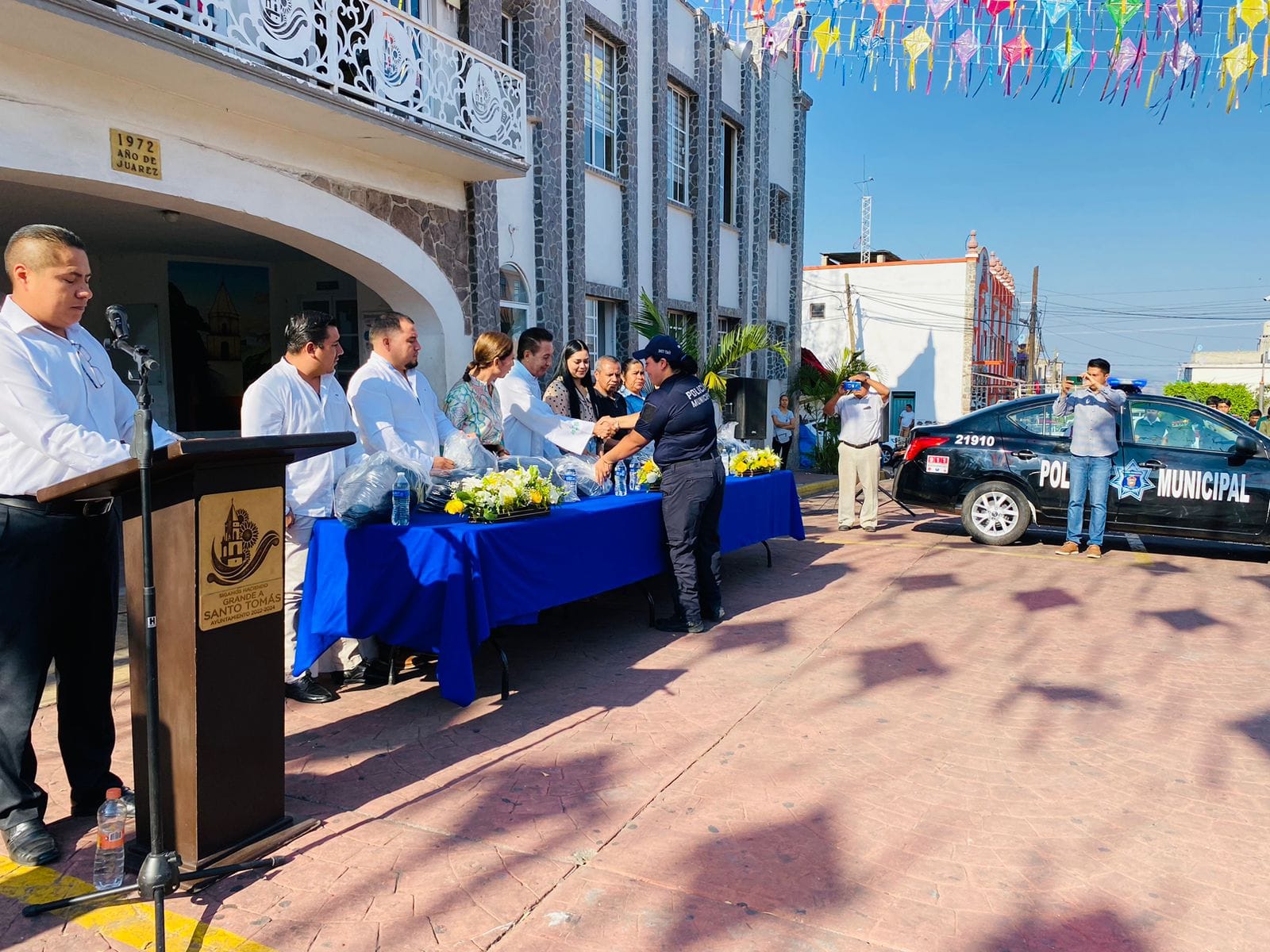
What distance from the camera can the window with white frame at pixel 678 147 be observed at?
15.8 metres

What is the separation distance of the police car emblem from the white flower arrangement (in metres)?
6.69

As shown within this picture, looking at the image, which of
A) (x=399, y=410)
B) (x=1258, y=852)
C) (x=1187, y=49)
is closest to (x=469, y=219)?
(x=399, y=410)

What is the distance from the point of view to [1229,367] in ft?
312

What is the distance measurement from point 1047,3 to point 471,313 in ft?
22.1

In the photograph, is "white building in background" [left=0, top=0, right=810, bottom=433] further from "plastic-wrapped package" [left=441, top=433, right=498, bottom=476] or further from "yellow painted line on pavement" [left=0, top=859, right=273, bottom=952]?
"yellow painted line on pavement" [left=0, top=859, right=273, bottom=952]

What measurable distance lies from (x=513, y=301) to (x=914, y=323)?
33104 millimetres

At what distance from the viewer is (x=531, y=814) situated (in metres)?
3.55

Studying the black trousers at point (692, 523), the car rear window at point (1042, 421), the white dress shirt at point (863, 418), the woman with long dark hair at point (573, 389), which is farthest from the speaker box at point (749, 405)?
the black trousers at point (692, 523)

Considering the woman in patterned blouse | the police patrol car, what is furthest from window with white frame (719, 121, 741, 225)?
the woman in patterned blouse

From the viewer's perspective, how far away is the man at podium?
2.98 m

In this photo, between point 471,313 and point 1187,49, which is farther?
point 471,313

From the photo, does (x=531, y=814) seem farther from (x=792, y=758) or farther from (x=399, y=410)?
(x=399, y=410)

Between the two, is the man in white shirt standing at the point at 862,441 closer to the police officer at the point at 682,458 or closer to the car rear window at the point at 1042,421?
the car rear window at the point at 1042,421

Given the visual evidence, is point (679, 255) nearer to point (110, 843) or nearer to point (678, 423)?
point (678, 423)
